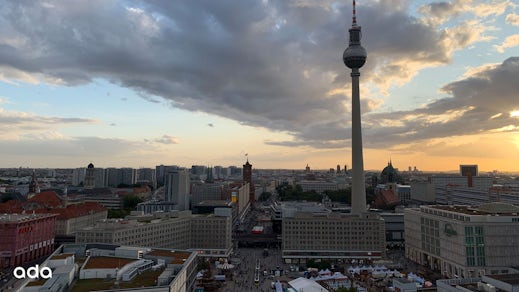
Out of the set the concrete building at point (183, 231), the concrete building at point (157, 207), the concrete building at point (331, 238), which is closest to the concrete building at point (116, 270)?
the concrete building at point (183, 231)

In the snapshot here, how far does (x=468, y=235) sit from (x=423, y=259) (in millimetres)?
16241

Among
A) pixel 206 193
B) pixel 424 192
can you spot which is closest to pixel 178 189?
pixel 206 193

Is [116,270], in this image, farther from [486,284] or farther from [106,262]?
[486,284]

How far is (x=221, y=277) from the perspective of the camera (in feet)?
208

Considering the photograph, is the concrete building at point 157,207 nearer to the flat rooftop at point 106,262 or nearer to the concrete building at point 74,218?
the concrete building at point 74,218

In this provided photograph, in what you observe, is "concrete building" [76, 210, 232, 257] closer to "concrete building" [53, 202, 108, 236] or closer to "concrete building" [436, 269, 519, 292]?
"concrete building" [53, 202, 108, 236]

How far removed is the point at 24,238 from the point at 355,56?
93.0 metres

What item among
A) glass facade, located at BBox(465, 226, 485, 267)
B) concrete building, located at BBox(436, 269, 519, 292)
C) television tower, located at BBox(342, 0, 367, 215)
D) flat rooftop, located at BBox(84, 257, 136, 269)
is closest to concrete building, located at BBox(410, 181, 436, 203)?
television tower, located at BBox(342, 0, 367, 215)

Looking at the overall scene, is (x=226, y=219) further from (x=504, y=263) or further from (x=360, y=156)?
(x=504, y=263)

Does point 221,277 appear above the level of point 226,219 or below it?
below

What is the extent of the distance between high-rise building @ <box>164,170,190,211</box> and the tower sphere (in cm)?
→ 6600

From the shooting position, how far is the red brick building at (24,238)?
70688 mm

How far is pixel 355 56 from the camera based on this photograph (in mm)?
108750

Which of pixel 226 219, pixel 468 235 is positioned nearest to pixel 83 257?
pixel 226 219
